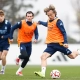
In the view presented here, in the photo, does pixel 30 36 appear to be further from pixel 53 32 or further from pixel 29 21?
pixel 53 32

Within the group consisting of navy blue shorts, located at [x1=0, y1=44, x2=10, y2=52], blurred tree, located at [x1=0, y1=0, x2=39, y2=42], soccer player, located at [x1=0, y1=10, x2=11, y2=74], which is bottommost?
navy blue shorts, located at [x1=0, y1=44, x2=10, y2=52]

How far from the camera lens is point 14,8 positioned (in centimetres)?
4847

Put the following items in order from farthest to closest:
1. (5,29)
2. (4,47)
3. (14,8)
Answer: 1. (14,8)
2. (4,47)
3. (5,29)

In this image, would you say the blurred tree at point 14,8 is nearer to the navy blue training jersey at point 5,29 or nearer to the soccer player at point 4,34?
the soccer player at point 4,34

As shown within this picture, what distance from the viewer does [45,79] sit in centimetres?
1310

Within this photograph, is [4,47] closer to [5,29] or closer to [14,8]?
[5,29]

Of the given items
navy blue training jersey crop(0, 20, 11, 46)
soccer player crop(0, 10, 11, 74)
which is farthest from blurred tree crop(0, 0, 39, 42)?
navy blue training jersey crop(0, 20, 11, 46)

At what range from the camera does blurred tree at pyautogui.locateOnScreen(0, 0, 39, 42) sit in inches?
1803

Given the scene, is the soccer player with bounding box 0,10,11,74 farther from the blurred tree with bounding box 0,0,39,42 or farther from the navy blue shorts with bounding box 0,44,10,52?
the blurred tree with bounding box 0,0,39,42

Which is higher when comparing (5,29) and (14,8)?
(14,8)

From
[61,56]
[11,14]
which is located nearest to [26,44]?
[61,56]

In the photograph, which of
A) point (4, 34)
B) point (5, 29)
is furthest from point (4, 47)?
point (5, 29)

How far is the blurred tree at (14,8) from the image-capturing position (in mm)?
45806

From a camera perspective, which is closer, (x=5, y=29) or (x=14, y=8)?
(x=5, y=29)
